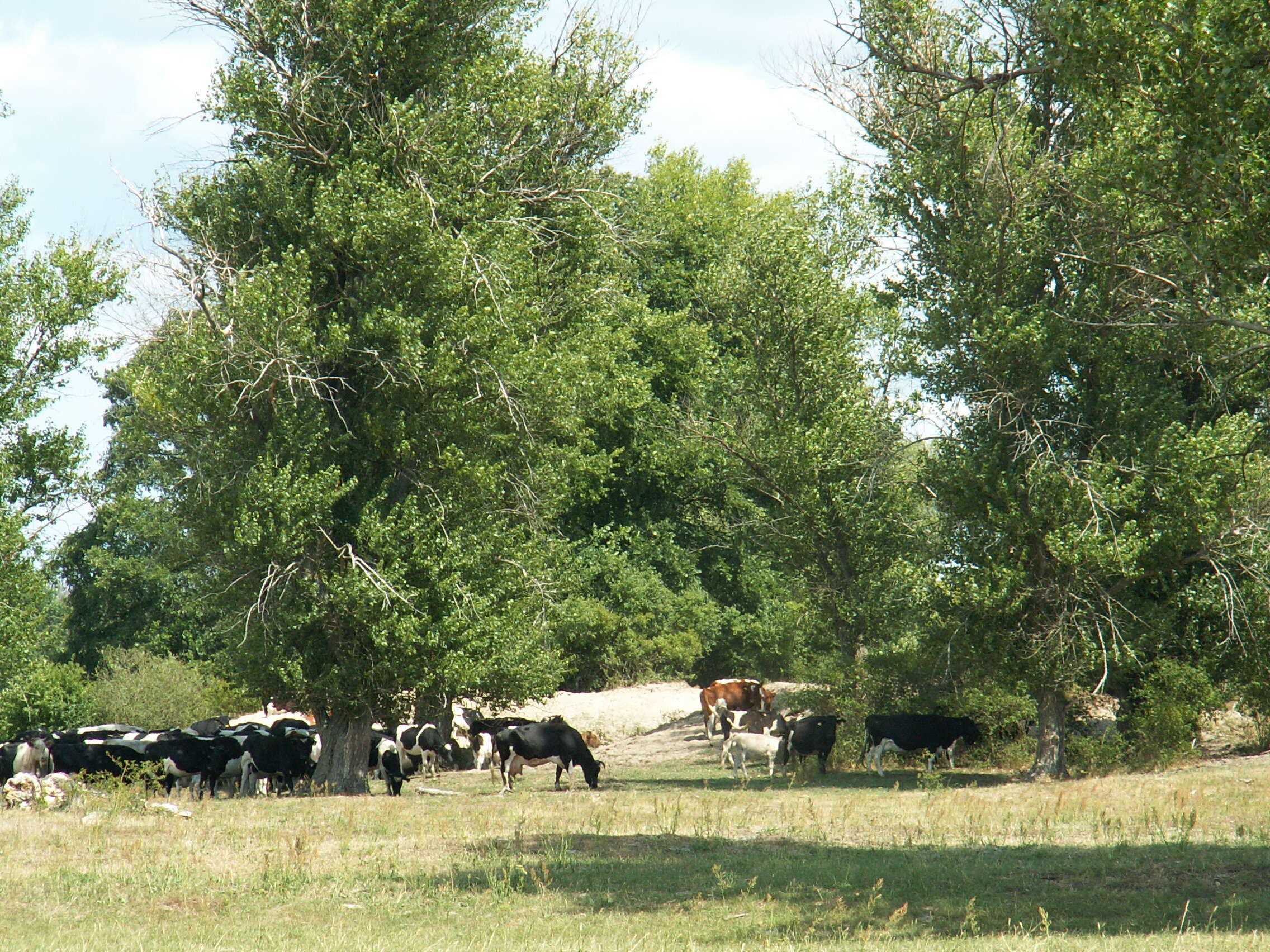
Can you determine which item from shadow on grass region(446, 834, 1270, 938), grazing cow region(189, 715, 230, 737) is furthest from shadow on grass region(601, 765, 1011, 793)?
grazing cow region(189, 715, 230, 737)

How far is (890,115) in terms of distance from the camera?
23406 mm

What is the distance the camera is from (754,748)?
26.2 m

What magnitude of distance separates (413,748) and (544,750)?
6640mm

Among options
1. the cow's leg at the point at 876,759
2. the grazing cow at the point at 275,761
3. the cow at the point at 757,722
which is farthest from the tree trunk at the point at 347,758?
the cow at the point at 757,722

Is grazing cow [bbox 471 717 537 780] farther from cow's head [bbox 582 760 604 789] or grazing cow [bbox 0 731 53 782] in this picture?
grazing cow [bbox 0 731 53 782]

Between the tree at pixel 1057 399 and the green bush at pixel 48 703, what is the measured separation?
24610mm

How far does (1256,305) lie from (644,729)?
22.5 meters

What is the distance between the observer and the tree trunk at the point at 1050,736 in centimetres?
2247

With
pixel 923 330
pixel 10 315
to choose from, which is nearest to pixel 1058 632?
pixel 923 330

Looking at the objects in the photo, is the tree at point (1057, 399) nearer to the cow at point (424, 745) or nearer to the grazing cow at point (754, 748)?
the grazing cow at point (754, 748)

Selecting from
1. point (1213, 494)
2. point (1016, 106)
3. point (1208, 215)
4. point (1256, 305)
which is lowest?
point (1213, 494)

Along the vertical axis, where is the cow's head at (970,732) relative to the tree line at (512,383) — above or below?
below

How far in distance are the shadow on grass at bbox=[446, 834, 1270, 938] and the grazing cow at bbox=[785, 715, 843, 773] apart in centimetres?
1199

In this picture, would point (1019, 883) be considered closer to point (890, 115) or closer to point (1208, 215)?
point (1208, 215)
